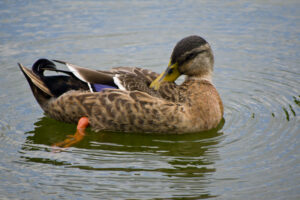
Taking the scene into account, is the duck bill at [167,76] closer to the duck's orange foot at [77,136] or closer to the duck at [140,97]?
the duck at [140,97]

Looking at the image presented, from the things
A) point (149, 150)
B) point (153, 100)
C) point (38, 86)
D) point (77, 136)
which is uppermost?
point (38, 86)

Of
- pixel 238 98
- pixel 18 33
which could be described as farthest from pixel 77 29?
pixel 238 98

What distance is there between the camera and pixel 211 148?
732 cm

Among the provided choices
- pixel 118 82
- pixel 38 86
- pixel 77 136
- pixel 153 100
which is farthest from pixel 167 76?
pixel 38 86

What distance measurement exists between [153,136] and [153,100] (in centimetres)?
57

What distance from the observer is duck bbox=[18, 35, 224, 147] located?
25.2 feet

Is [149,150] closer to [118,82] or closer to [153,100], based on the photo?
[153,100]

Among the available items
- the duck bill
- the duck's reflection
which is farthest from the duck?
the duck's reflection

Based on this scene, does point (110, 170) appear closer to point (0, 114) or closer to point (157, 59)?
point (0, 114)

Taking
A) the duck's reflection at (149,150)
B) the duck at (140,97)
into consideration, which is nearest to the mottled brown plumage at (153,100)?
the duck at (140,97)

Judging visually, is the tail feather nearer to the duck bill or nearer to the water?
the water

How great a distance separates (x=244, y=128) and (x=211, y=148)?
2.71 ft

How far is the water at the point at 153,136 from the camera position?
20.6 feet

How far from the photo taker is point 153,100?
7.63 metres
